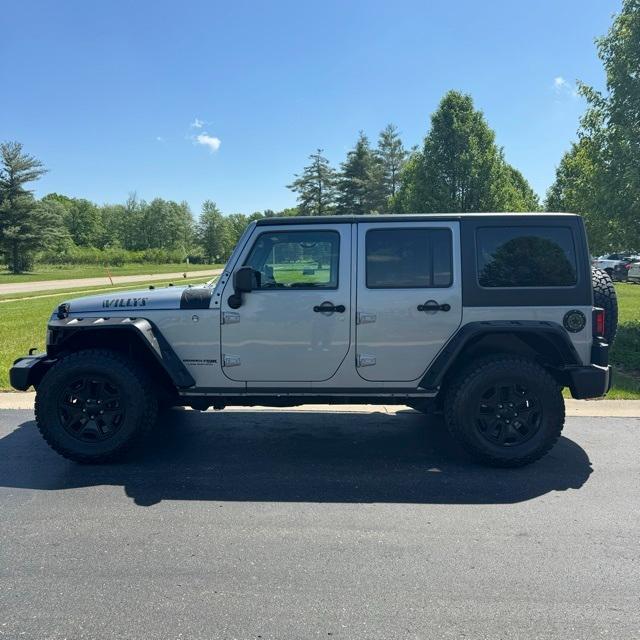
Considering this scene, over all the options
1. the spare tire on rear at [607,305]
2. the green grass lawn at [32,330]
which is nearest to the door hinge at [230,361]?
the spare tire on rear at [607,305]

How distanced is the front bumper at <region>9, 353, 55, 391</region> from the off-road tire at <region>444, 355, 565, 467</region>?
3351mm

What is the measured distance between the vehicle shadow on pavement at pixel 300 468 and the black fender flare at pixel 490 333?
Result: 0.76 metres

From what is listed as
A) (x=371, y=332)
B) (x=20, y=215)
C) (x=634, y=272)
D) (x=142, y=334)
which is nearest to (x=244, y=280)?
(x=142, y=334)

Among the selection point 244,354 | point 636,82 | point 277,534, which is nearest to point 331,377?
point 244,354

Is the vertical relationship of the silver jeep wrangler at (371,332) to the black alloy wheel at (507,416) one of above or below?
above

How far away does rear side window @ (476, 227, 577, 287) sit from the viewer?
4289mm

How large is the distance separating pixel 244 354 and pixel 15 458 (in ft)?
7.00

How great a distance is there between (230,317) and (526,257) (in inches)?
95.2

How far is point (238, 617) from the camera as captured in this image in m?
2.46

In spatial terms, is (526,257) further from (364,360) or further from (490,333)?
(364,360)

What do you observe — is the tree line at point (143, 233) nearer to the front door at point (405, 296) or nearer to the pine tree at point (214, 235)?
the pine tree at point (214, 235)

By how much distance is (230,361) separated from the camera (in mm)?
4352

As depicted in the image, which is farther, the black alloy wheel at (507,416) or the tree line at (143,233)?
the tree line at (143,233)

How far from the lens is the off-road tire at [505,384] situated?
4.17 meters
